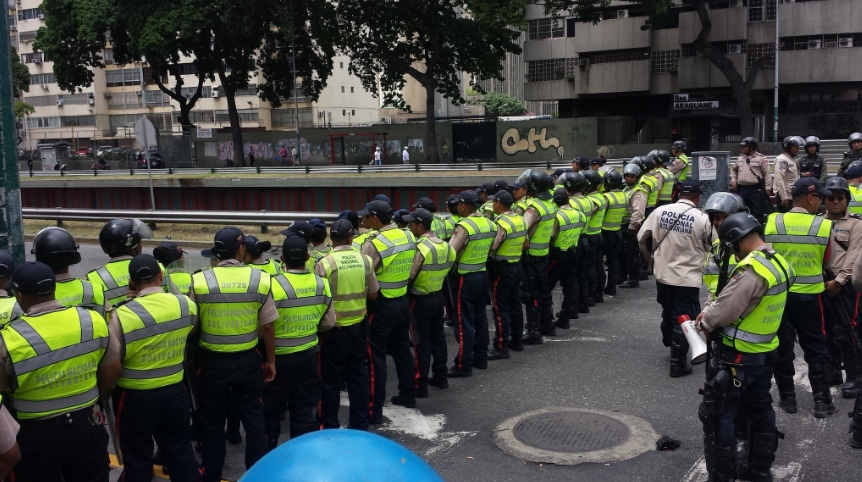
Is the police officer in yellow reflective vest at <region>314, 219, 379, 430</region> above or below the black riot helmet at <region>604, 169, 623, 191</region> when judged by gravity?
below

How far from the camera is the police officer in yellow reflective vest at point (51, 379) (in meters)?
4.44

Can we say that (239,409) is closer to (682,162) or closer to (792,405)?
(792,405)

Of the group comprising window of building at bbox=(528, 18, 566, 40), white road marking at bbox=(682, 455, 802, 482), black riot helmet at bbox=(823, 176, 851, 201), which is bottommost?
white road marking at bbox=(682, 455, 802, 482)

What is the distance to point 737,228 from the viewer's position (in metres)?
5.57

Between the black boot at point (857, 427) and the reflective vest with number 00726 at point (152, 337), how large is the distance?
Answer: 528 centimetres

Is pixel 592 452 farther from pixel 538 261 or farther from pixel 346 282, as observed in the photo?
pixel 538 261

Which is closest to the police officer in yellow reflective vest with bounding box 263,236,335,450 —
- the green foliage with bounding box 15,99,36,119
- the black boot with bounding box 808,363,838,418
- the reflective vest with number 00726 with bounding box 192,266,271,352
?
the reflective vest with number 00726 with bounding box 192,266,271,352

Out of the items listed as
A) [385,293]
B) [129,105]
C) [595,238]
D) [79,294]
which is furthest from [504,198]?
[129,105]

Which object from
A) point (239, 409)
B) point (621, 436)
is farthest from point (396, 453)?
point (621, 436)

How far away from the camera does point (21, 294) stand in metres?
4.58

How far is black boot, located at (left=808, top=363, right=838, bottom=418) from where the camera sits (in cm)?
710

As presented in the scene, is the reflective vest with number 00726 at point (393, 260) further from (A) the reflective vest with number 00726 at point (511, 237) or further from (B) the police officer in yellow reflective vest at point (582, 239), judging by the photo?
(B) the police officer in yellow reflective vest at point (582, 239)

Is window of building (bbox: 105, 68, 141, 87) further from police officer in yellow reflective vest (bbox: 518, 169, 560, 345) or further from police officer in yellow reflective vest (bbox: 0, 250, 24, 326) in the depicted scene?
police officer in yellow reflective vest (bbox: 0, 250, 24, 326)

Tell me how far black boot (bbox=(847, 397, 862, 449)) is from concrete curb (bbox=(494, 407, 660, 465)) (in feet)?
5.06
